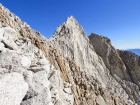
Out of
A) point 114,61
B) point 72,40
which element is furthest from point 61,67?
point 114,61

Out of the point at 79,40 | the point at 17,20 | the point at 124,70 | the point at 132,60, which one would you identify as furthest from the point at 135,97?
the point at 17,20

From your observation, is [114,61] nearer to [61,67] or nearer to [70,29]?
[70,29]

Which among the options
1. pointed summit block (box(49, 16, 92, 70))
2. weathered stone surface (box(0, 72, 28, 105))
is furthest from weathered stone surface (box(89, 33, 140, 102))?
weathered stone surface (box(0, 72, 28, 105))

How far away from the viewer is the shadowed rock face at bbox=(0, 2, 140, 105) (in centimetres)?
970

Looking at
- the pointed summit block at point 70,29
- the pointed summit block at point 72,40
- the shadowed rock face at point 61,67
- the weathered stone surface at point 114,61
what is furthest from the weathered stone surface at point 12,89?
the weathered stone surface at point 114,61

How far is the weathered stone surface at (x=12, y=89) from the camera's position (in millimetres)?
8328

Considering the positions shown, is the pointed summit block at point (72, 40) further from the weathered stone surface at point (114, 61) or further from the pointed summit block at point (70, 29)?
the weathered stone surface at point (114, 61)

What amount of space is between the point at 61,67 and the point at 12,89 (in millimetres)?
22378

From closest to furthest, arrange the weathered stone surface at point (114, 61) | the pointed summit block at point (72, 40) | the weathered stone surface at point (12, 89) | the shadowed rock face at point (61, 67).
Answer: the weathered stone surface at point (12, 89) → the shadowed rock face at point (61, 67) → the pointed summit block at point (72, 40) → the weathered stone surface at point (114, 61)

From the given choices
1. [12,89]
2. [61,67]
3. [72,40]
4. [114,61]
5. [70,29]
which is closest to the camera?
[12,89]

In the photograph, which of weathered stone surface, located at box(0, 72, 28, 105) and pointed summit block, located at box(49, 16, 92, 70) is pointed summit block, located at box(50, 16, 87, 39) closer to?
pointed summit block, located at box(49, 16, 92, 70)

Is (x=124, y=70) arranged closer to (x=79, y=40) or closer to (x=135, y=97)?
(x=135, y=97)

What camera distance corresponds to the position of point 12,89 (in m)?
8.84

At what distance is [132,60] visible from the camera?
7425 cm
